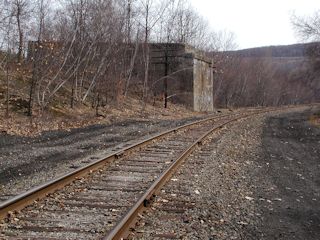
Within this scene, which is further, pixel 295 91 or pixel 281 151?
pixel 295 91

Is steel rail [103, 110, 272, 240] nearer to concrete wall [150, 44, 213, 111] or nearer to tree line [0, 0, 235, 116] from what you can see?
tree line [0, 0, 235, 116]

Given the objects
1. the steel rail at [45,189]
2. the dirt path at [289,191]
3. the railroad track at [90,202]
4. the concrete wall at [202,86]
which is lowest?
the dirt path at [289,191]

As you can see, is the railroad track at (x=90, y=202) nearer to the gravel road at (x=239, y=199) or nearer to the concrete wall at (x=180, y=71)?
the gravel road at (x=239, y=199)

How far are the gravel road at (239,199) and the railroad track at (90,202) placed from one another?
0.29 meters

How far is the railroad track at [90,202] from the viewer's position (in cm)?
534

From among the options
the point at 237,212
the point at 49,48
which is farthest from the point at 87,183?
the point at 49,48

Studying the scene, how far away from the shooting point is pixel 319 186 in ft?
28.8

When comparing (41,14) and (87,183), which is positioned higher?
(41,14)

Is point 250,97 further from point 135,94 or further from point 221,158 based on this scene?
point 221,158

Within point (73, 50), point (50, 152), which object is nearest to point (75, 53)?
point (73, 50)

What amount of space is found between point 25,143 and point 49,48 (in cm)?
764

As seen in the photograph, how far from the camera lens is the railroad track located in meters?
5.34

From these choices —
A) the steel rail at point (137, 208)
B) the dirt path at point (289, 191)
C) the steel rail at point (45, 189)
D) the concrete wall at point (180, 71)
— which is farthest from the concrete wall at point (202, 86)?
the steel rail at point (137, 208)

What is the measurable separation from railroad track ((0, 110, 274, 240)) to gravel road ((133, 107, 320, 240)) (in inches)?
11.6
